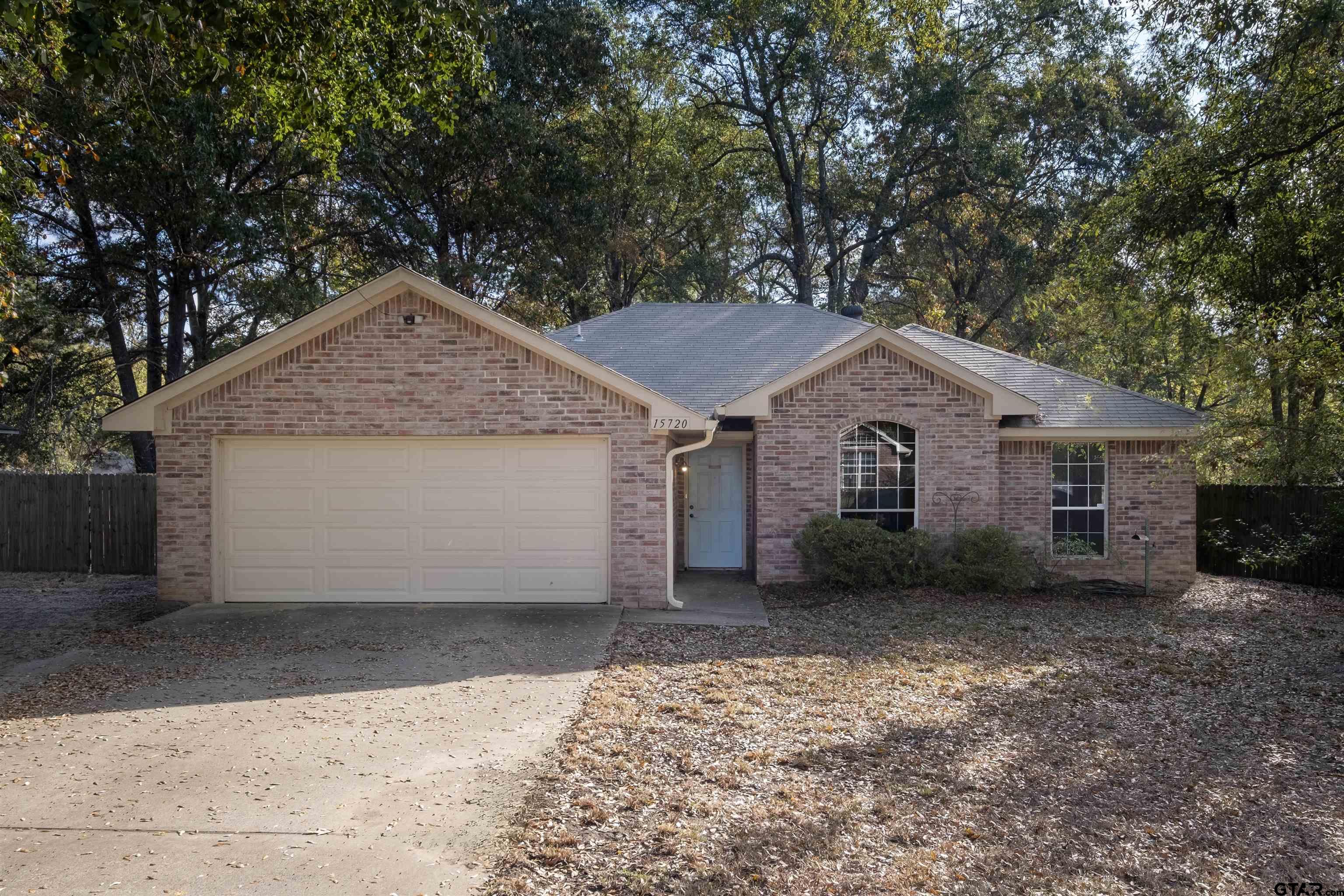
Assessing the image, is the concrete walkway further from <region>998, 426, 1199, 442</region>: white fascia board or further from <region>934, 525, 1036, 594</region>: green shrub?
<region>998, 426, 1199, 442</region>: white fascia board

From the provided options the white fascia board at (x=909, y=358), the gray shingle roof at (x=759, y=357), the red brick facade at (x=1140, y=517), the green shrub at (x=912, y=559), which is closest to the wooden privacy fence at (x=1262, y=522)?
the red brick facade at (x=1140, y=517)

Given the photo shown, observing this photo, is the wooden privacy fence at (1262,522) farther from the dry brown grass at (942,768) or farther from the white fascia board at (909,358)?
the dry brown grass at (942,768)

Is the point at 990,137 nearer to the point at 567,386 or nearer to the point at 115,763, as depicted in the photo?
the point at 567,386

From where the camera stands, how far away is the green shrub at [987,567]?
1243 cm

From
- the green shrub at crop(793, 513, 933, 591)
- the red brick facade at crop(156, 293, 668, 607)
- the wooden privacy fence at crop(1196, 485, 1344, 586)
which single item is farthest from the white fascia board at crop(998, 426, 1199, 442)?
the red brick facade at crop(156, 293, 668, 607)

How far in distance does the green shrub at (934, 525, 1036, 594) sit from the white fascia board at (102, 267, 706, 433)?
4.52 meters

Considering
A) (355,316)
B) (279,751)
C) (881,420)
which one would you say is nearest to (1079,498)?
(881,420)

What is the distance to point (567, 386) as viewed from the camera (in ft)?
36.2

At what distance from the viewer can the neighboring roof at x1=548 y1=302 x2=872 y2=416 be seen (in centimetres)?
1446

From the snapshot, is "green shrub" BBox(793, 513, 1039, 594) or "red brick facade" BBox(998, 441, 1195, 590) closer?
"green shrub" BBox(793, 513, 1039, 594)

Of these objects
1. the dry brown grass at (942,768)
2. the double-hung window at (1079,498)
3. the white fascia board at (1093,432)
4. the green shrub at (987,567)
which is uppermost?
the white fascia board at (1093,432)

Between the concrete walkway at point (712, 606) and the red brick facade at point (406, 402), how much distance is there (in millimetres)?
1256

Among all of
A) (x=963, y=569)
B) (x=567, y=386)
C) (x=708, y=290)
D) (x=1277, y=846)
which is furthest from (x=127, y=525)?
(x=708, y=290)

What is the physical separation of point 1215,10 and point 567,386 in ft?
27.2
